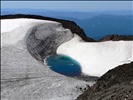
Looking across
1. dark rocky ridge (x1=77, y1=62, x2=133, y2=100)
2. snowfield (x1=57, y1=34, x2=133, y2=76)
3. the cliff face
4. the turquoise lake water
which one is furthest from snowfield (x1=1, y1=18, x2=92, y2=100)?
snowfield (x1=57, y1=34, x2=133, y2=76)

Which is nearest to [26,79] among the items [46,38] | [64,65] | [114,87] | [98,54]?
[64,65]

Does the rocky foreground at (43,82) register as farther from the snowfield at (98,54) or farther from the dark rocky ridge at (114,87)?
the snowfield at (98,54)

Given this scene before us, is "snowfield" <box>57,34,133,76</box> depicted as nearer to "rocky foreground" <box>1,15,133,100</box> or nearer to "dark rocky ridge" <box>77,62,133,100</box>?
"rocky foreground" <box>1,15,133,100</box>

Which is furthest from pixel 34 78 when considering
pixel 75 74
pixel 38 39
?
pixel 38 39

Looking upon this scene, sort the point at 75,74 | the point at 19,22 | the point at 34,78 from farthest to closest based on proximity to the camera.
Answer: the point at 19,22, the point at 75,74, the point at 34,78

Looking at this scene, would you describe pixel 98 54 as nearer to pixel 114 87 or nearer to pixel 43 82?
pixel 43 82

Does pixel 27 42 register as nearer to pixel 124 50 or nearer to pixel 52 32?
pixel 52 32
